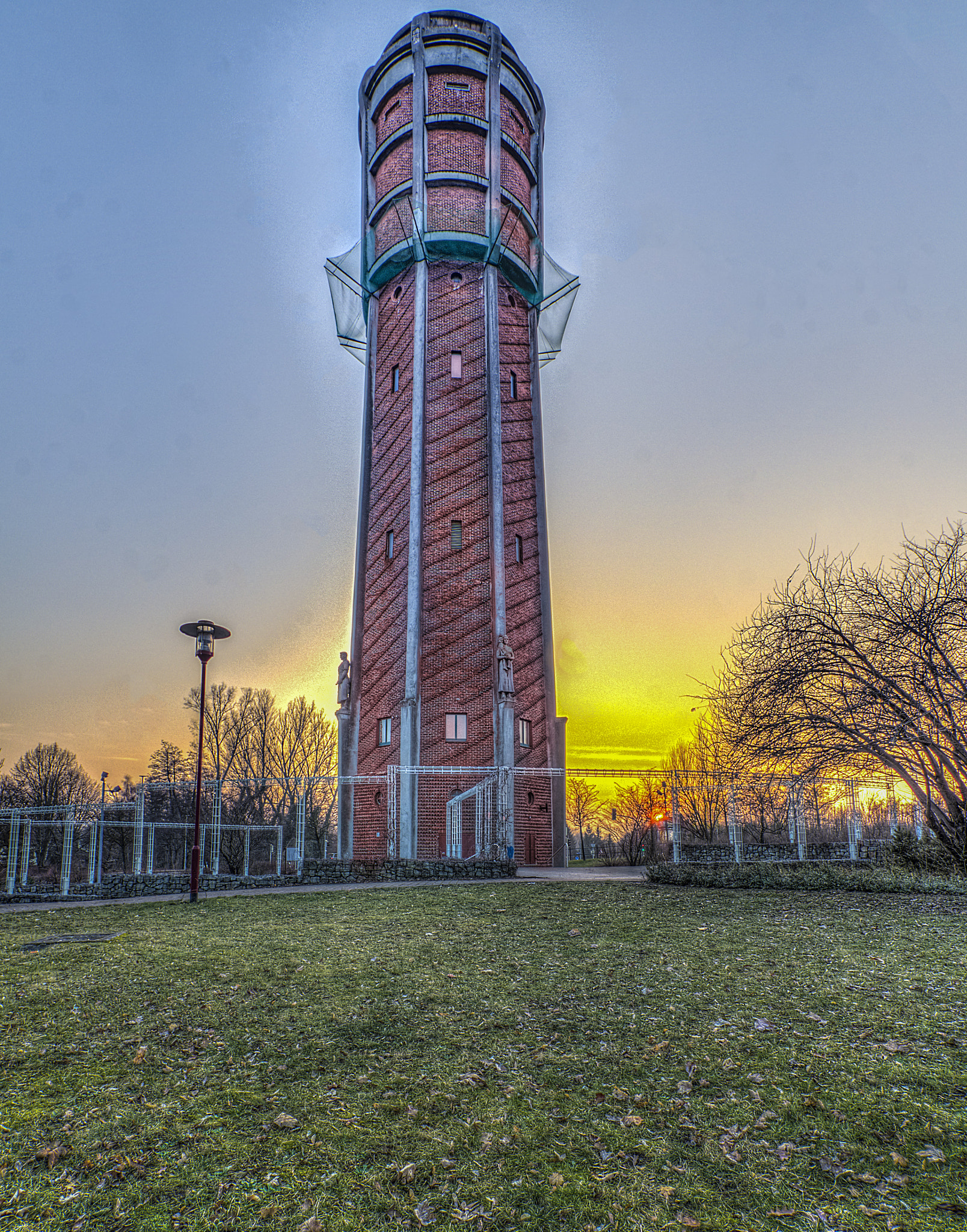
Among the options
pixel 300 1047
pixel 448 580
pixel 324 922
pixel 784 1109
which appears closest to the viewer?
pixel 784 1109

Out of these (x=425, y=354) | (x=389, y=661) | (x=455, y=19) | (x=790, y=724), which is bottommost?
(x=790, y=724)

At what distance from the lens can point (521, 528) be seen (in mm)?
27391

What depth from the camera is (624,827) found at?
60625mm

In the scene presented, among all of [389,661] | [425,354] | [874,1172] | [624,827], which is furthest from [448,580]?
[624,827]

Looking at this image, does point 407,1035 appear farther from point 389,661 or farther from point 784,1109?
point 389,661

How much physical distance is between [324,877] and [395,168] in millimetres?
23866

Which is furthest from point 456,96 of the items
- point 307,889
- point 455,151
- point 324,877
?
point 307,889

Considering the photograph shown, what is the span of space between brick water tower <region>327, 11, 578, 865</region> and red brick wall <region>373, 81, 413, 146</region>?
9cm

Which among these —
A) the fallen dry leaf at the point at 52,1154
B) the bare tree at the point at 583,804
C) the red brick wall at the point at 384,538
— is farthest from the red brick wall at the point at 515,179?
the bare tree at the point at 583,804

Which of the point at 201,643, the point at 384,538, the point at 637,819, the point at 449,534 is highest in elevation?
the point at 384,538

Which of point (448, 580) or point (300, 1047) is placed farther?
point (448, 580)

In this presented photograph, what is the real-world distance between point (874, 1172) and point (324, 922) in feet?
27.3

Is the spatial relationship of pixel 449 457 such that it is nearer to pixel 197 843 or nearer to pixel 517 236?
pixel 517 236

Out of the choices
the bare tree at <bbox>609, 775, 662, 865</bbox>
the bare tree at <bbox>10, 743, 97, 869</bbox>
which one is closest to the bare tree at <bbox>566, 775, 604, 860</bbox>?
the bare tree at <bbox>609, 775, 662, 865</bbox>
